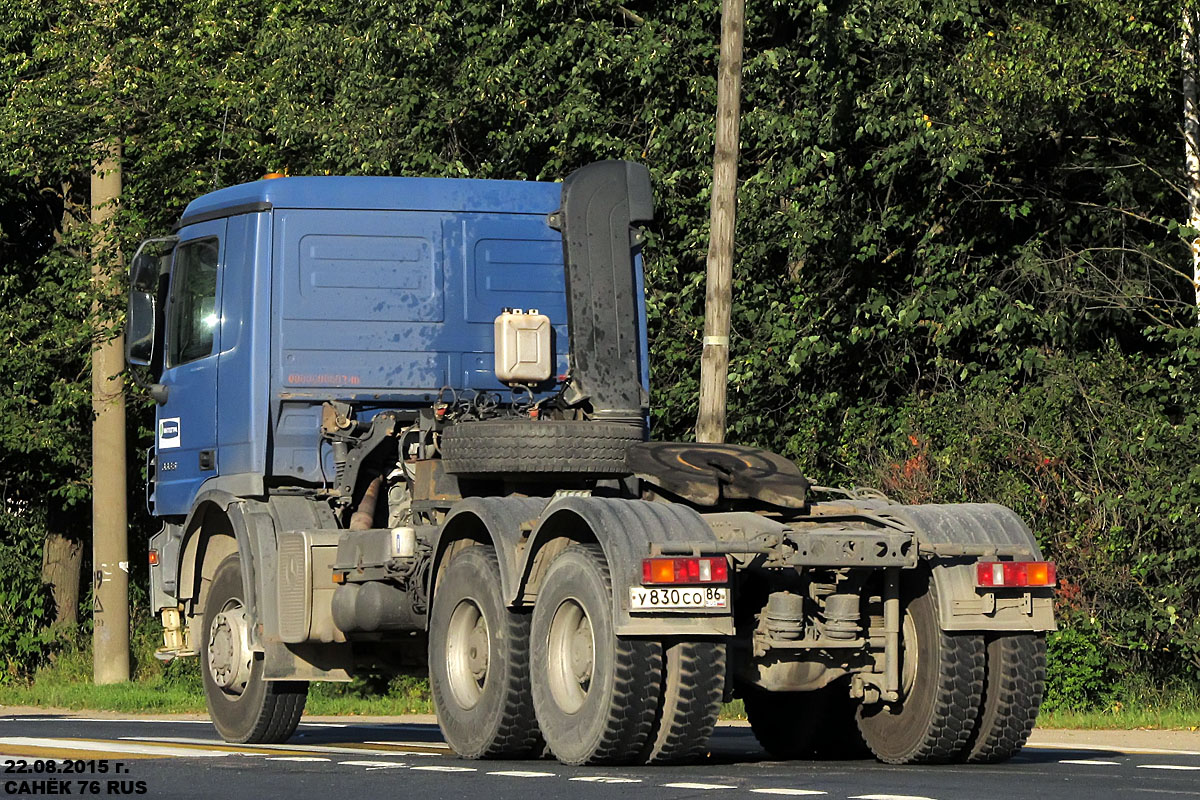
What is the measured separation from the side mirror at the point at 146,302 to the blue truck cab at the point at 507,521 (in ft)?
0.06

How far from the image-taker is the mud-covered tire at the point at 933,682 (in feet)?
35.8

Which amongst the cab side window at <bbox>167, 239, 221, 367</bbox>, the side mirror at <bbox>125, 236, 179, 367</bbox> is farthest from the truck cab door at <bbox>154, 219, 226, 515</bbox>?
the side mirror at <bbox>125, 236, 179, 367</bbox>

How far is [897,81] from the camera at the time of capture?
21500mm

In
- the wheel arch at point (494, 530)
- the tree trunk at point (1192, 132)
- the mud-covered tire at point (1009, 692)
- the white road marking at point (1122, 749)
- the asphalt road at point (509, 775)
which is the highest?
the tree trunk at point (1192, 132)

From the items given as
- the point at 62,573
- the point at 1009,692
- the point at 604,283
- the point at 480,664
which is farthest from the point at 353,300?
the point at 62,573

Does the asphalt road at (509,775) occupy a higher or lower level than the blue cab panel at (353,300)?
lower

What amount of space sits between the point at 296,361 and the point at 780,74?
982cm

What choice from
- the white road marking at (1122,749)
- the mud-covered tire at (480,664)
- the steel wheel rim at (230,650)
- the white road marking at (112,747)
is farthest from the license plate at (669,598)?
the steel wheel rim at (230,650)

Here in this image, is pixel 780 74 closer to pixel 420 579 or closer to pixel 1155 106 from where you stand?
pixel 1155 106

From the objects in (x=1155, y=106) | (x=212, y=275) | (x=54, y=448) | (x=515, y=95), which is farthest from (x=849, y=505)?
(x=54, y=448)

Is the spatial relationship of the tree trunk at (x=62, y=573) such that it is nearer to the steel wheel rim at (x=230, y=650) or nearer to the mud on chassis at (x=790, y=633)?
the steel wheel rim at (x=230, y=650)

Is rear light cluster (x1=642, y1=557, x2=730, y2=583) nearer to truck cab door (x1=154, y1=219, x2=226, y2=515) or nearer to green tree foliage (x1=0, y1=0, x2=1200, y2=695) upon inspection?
truck cab door (x1=154, y1=219, x2=226, y2=515)

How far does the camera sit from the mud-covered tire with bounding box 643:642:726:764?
10.4m

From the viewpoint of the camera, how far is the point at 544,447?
12.2 metres
